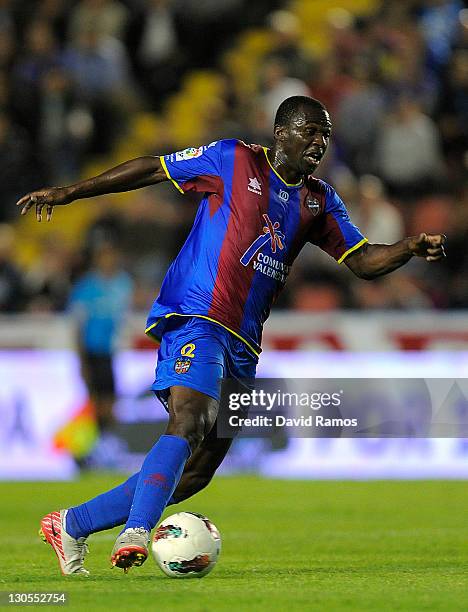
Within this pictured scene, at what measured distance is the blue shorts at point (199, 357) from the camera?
647 centimetres

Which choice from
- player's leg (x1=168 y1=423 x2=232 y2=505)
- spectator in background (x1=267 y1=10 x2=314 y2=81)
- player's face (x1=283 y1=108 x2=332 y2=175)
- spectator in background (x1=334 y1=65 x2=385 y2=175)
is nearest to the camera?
player's face (x1=283 y1=108 x2=332 y2=175)

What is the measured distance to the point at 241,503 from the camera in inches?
449

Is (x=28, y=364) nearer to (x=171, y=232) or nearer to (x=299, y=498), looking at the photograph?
(x=171, y=232)

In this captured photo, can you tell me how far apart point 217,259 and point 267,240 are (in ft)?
0.87

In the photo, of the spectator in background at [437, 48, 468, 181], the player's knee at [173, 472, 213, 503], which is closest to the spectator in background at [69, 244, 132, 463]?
the spectator in background at [437, 48, 468, 181]

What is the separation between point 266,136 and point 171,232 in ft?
5.20

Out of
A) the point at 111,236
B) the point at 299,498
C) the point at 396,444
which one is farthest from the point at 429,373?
the point at 111,236

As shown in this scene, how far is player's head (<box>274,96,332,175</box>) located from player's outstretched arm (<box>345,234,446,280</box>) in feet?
1.88

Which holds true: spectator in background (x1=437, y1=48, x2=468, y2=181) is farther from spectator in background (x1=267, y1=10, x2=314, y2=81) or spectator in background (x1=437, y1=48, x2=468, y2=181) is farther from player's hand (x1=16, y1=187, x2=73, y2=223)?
player's hand (x1=16, y1=187, x2=73, y2=223)

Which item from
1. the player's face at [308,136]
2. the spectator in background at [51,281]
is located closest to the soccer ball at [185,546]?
the player's face at [308,136]

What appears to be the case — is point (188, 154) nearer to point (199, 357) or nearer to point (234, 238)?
point (234, 238)

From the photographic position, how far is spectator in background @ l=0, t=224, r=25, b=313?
602 inches

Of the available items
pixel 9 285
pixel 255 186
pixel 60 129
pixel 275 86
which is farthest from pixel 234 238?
pixel 60 129

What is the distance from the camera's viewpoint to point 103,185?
6.68 m
